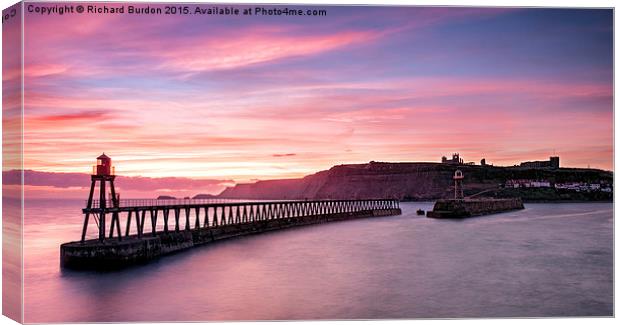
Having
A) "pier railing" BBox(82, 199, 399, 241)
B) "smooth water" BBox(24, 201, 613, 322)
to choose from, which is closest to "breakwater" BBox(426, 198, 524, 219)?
"pier railing" BBox(82, 199, 399, 241)

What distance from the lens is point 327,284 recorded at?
16.6 meters

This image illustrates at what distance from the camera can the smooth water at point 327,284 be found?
43.4ft

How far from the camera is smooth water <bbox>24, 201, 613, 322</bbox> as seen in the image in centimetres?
1324

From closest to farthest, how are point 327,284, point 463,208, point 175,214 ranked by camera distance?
point 327,284 < point 175,214 < point 463,208

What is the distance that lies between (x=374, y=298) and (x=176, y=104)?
6949 mm

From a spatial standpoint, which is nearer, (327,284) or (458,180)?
(327,284)

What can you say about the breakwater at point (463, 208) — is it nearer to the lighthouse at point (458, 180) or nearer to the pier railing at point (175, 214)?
the lighthouse at point (458, 180)

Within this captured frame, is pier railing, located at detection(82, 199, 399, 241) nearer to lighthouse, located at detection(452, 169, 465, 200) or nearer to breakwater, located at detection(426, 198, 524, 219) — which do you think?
breakwater, located at detection(426, 198, 524, 219)

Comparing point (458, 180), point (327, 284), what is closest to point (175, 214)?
point (327, 284)

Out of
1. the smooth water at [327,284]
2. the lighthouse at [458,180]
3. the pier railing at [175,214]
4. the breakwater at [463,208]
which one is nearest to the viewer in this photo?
the smooth water at [327,284]

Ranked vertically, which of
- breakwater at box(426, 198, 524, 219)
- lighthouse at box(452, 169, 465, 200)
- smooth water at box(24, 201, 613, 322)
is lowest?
breakwater at box(426, 198, 524, 219)

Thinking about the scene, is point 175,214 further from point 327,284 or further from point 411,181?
point 411,181

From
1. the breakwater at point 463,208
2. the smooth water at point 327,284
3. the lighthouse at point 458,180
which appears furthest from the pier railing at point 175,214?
the lighthouse at point 458,180

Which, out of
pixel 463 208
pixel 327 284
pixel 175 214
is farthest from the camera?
pixel 463 208
